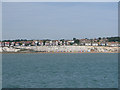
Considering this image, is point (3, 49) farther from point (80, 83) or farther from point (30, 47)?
point (80, 83)

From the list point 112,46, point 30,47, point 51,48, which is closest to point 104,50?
point 112,46

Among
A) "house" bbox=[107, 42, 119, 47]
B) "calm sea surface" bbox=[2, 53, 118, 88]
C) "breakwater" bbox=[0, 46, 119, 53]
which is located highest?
"house" bbox=[107, 42, 119, 47]

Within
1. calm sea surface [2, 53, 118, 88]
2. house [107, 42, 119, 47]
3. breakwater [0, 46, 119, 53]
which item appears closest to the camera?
calm sea surface [2, 53, 118, 88]

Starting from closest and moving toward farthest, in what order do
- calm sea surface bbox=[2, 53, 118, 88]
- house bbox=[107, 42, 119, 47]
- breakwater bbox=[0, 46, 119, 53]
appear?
1. calm sea surface bbox=[2, 53, 118, 88]
2. breakwater bbox=[0, 46, 119, 53]
3. house bbox=[107, 42, 119, 47]

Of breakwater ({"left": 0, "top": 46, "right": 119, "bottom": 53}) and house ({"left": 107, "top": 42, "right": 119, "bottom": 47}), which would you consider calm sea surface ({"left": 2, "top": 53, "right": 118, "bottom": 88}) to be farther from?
house ({"left": 107, "top": 42, "right": 119, "bottom": 47})

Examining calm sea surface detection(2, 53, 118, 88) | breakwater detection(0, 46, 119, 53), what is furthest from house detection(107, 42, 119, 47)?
calm sea surface detection(2, 53, 118, 88)

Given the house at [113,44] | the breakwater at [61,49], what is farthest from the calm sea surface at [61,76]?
the house at [113,44]

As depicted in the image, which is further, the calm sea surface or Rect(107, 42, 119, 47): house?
Rect(107, 42, 119, 47): house

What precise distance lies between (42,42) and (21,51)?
50.2ft

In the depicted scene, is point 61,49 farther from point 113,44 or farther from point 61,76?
point 61,76

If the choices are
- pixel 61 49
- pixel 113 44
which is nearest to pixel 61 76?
pixel 61 49

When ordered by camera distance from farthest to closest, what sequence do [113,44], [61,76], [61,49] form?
[113,44], [61,49], [61,76]

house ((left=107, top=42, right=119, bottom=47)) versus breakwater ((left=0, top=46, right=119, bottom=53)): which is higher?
house ((left=107, top=42, right=119, bottom=47))

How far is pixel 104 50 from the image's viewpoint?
129m
